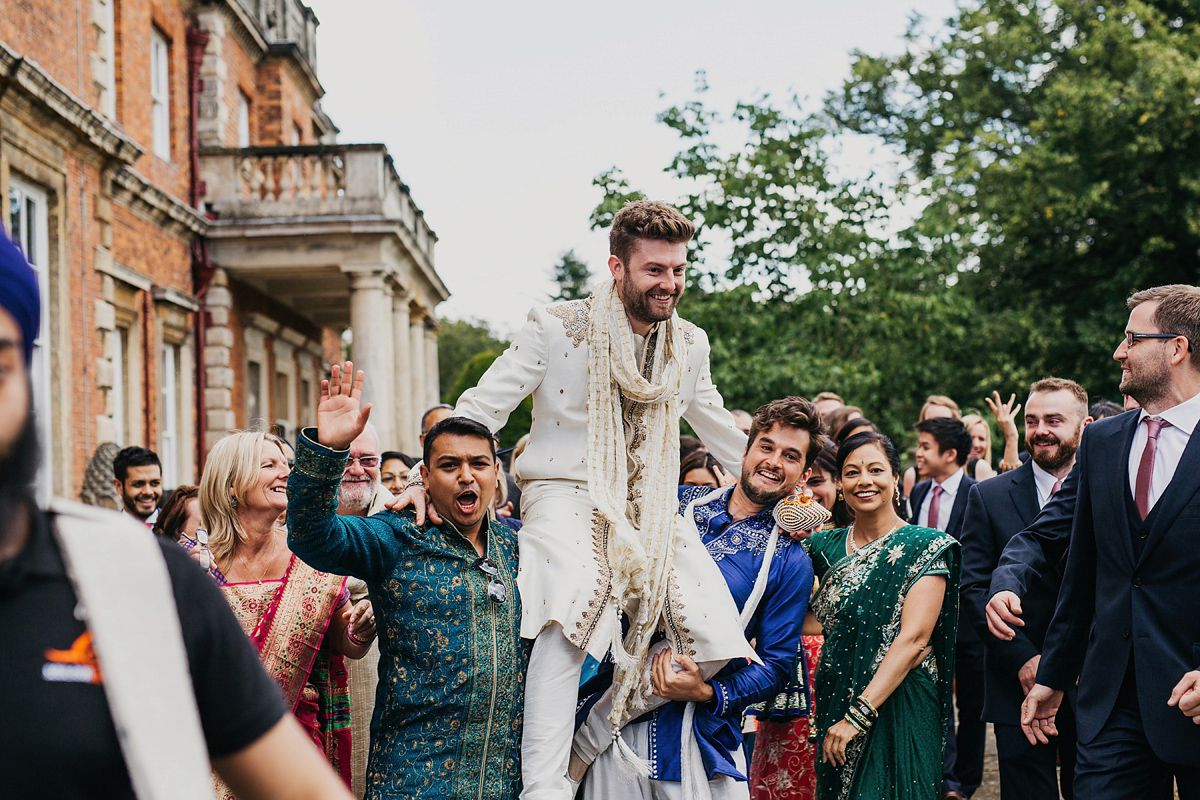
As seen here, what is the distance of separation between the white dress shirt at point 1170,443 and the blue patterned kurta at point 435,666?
221 cm

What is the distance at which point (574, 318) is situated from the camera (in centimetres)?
408

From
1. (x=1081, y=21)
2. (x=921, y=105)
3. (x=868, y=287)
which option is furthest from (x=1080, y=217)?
(x=868, y=287)

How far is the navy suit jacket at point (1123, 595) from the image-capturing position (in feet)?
12.0

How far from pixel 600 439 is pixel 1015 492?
2763 millimetres

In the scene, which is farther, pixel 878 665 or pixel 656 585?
pixel 878 665

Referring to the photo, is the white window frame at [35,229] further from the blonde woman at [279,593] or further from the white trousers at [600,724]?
the white trousers at [600,724]

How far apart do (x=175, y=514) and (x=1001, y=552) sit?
13.1ft

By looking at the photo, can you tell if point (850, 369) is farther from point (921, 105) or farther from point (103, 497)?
point (921, 105)

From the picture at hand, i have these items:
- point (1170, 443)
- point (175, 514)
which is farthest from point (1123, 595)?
point (175, 514)

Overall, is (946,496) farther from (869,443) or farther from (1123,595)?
(1123,595)

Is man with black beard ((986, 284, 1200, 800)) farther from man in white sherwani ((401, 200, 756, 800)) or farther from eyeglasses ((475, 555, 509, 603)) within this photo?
eyeglasses ((475, 555, 509, 603))

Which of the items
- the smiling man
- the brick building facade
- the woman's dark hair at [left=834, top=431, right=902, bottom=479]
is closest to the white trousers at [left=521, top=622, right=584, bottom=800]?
the woman's dark hair at [left=834, top=431, right=902, bottom=479]

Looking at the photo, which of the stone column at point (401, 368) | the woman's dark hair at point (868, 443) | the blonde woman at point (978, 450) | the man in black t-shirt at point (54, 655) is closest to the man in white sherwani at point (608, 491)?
the woman's dark hair at point (868, 443)

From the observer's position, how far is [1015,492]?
5703 mm
